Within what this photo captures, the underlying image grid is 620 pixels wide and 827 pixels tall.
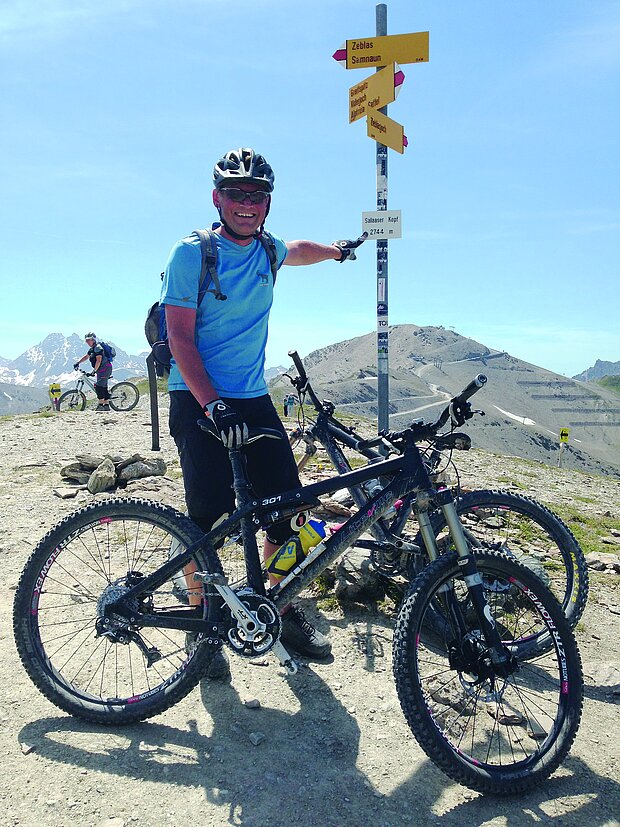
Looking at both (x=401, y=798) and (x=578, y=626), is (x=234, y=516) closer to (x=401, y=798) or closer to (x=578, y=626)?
(x=401, y=798)

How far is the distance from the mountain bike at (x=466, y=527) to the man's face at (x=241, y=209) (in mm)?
1671

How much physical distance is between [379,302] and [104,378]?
16.0 m

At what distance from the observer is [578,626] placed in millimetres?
4781

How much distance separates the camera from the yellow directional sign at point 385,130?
632cm

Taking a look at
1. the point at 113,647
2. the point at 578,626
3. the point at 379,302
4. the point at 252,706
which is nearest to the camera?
the point at 252,706

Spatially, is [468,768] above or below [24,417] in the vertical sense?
below

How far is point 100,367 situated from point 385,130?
1621 centimetres

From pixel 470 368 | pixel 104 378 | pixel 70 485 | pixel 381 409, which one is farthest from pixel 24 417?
pixel 470 368

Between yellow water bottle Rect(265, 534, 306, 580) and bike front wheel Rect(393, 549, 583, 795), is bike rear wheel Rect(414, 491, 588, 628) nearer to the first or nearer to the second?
bike front wheel Rect(393, 549, 583, 795)

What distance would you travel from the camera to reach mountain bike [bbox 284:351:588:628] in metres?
3.74

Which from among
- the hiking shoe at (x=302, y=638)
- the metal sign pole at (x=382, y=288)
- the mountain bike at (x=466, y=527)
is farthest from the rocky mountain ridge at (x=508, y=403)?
the hiking shoe at (x=302, y=638)

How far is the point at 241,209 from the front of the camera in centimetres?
375

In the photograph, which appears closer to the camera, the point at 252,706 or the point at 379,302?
the point at 252,706

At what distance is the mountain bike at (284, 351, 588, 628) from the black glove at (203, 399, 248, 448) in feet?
2.80
